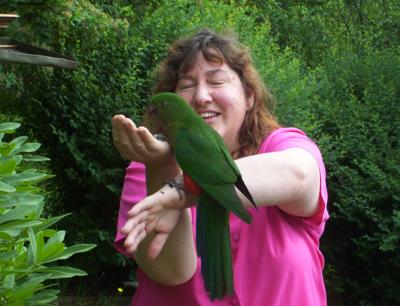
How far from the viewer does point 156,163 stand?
1765 millimetres

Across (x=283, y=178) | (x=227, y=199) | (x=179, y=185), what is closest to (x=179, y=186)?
(x=179, y=185)

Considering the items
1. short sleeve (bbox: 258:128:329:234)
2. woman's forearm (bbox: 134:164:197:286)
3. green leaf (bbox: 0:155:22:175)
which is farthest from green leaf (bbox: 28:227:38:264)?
short sleeve (bbox: 258:128:329:234)

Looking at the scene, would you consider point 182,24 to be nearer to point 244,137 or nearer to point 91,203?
point 91,203

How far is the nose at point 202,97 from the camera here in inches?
93.6

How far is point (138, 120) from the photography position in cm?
462

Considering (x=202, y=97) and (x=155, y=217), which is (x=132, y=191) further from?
(x=155, y=217)

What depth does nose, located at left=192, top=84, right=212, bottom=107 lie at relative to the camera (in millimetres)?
2377

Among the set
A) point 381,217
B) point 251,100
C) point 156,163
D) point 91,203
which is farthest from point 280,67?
point 156,163

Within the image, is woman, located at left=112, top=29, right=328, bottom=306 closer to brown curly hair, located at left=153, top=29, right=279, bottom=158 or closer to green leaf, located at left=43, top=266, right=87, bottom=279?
brown curly hair, located at left=153, top=29, right=279, bottom=158

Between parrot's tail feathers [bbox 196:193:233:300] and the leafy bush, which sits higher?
A: parrot's tail feathers [bbox 196:193:233:300]

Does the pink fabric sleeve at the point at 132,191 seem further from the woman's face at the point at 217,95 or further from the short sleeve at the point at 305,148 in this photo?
the short sleeve at the point at 305,148

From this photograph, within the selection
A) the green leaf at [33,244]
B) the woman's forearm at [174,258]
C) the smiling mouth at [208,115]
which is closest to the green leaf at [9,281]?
the green leaf at [33,244]

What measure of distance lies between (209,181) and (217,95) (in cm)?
79

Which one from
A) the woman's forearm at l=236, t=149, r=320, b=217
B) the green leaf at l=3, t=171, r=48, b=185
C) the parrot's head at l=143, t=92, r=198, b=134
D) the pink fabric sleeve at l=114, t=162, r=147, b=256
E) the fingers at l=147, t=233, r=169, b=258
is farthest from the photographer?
the green leaf at l=3, t=171, r=48, b=185
